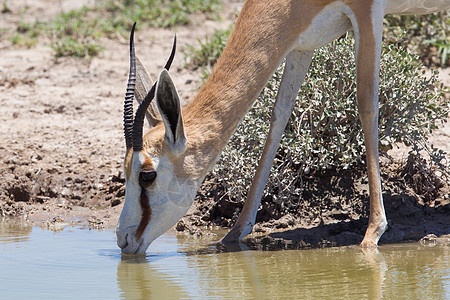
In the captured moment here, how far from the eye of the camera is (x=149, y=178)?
5.35 meters

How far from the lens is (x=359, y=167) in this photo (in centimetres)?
696

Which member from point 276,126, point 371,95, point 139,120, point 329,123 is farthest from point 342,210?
point 139,120

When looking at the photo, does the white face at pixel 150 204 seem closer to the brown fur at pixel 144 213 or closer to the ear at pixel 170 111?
the brown fur at pixel 144 213

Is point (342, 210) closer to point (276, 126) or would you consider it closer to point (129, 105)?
point (276, 126)

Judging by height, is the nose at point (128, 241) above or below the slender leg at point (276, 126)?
below

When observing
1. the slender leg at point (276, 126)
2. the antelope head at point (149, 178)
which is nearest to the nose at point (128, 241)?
the antelope head at point (149, 178)

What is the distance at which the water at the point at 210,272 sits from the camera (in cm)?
464

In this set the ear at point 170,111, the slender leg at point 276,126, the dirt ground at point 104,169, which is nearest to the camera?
the ear at point 170,111

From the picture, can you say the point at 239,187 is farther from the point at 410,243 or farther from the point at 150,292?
the point at 150,292

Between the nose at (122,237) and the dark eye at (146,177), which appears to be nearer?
the dark eye at (146,177)

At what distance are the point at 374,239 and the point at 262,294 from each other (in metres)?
1.57

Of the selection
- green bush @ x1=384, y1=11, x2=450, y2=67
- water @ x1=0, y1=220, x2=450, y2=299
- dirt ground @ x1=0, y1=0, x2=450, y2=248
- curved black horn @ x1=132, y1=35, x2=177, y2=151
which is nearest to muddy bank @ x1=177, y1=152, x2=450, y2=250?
dirt ground @ x1=0, y1=0, x2=450, y2=248

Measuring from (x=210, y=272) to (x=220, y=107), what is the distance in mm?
1222

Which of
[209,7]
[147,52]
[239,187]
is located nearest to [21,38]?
[147,52]
